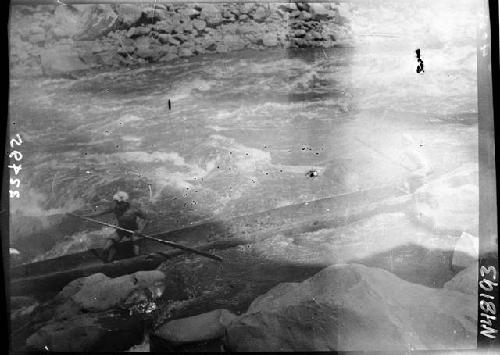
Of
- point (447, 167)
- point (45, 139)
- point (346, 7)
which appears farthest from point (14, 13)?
point (447, 167)

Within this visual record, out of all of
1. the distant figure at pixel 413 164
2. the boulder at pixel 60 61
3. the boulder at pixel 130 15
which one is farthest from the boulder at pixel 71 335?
the distant figure at pixel 413 164

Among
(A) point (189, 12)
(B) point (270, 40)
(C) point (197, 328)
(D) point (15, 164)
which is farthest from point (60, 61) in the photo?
(C) point (197, 328)

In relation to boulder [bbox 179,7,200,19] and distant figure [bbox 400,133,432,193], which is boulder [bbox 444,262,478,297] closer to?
distant figure [bbox 400,133,432,193]

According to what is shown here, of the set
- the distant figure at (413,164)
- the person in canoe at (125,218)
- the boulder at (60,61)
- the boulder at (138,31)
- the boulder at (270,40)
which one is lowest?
the person in canoe at (125,218)

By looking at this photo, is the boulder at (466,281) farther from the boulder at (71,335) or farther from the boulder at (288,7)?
the boulder at (71,335)

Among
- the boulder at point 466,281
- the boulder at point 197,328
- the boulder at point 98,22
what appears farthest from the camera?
the boulder at point 98,22

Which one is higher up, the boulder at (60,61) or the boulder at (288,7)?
the boulder at (288,7)
